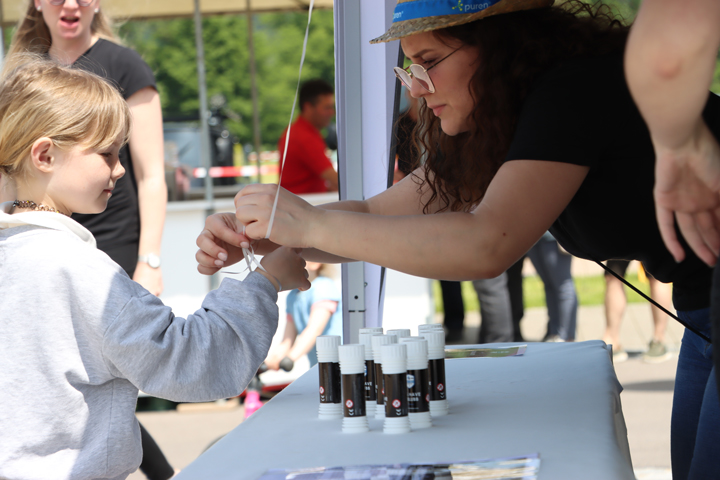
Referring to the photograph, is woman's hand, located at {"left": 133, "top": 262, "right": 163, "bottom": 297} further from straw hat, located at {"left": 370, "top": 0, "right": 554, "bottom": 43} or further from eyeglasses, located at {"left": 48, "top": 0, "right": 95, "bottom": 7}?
straw hat, located at {"left": 370, "top": 0, "right": 554, "bottom": 43}

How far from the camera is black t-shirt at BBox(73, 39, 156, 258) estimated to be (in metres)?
2.36

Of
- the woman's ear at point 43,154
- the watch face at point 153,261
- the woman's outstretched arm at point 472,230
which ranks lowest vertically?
the watch face at point 153,261

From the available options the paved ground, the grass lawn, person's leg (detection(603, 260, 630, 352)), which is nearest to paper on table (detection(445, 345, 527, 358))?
the paved ground

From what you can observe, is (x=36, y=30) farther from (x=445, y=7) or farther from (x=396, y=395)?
(x=396, y=395)

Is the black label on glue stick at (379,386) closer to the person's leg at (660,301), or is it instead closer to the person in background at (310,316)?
the person in background at (310,316)

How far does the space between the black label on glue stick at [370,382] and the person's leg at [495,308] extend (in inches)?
154

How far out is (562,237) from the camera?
161cm

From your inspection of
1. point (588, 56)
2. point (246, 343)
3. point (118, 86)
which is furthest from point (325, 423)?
point (118, 86)

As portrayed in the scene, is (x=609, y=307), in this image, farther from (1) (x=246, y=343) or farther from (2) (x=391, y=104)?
(1) (x=246, y=343)

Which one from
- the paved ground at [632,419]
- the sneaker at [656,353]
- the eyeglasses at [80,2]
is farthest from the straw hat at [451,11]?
the sneaker at [656,353]

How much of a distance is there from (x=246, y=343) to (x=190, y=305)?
11.4ft

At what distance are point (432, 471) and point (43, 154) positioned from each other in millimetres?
1051

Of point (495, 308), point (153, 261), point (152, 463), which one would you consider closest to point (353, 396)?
point (153, 261)

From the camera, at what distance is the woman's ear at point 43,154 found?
1.51m
